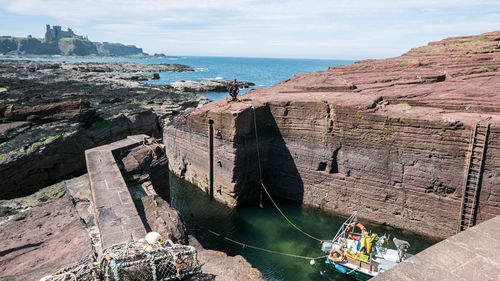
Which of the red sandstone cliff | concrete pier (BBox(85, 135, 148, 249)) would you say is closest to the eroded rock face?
concrete pier (BBox(85, 135, 148, 249))

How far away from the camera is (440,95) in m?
14.4

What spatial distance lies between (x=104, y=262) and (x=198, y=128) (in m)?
12.9

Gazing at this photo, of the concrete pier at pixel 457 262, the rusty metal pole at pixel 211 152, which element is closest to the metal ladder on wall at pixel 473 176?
the concrete pier at pixel 457 262

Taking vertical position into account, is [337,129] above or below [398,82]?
below

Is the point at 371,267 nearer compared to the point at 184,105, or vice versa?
the point at 371,267

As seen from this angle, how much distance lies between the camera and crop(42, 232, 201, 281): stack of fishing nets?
4.11 metres

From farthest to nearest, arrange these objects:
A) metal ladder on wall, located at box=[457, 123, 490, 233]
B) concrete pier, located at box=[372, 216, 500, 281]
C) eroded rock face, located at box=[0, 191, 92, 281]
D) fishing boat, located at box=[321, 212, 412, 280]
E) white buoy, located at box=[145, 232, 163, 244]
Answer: metal ladder on wall, located at box=[457, 123, 490, 233], fishing boat, located at box=[321, 212, 412, 280], eroded rock face, located at box=[0, 191, 92, 281], white buoy, located at box=[145, 232, 163, 244], concrete pier, located at box=[372, 216, 500, 281]

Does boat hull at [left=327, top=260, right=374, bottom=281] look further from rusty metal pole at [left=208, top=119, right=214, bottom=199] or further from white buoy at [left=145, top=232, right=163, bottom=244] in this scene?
rusty metal pole at [left=208, top=119, right=214, bottom=199]

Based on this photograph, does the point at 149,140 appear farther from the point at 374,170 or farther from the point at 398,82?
the point at 398,82

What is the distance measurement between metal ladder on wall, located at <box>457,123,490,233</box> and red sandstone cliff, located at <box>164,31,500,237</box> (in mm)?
219

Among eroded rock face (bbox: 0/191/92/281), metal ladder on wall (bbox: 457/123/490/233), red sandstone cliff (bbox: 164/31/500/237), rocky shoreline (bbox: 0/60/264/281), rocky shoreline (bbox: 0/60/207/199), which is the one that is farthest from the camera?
rocky shoreline (bbox: 0/60/207/199)

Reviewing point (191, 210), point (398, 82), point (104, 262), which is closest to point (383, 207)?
point (398, 82)

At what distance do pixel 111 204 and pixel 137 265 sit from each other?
3.95m

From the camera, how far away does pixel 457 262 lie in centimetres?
409
